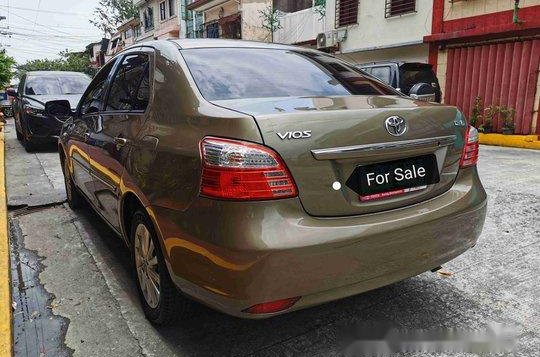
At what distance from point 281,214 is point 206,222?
32 centimetres

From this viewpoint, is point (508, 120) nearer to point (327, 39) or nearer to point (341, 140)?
point (327, 39)

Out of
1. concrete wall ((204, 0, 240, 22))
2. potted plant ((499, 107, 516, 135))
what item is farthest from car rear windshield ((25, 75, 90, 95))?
concrete wall ((204, 0, 240, 22))

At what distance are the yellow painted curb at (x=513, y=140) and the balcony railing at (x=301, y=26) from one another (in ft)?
25.5

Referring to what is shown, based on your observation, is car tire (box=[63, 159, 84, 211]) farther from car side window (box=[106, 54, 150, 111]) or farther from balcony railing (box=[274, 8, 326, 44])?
balcony railing (box=[274, 8, 326, 44])

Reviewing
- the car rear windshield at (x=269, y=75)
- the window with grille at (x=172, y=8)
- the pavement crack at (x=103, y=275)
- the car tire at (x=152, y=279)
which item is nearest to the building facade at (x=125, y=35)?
the window with grille at (x=172, y=8)

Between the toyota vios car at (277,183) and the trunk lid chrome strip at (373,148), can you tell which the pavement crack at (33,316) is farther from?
the trunk lid chrome strip at (373,148)

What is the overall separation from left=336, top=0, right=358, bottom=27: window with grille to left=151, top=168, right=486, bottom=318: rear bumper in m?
12.8

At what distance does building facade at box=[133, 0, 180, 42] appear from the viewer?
2750 cm

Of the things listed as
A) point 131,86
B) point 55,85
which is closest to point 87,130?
point 131,86

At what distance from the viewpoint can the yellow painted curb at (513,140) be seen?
28.6 feet

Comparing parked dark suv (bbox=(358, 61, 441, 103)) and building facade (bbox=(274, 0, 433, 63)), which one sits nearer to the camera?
parked dark suv (bbox=(358, 61, 441, 103))

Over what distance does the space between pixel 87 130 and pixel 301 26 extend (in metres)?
14.3

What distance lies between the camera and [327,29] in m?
15.0

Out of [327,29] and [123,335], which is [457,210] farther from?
[327,29]
